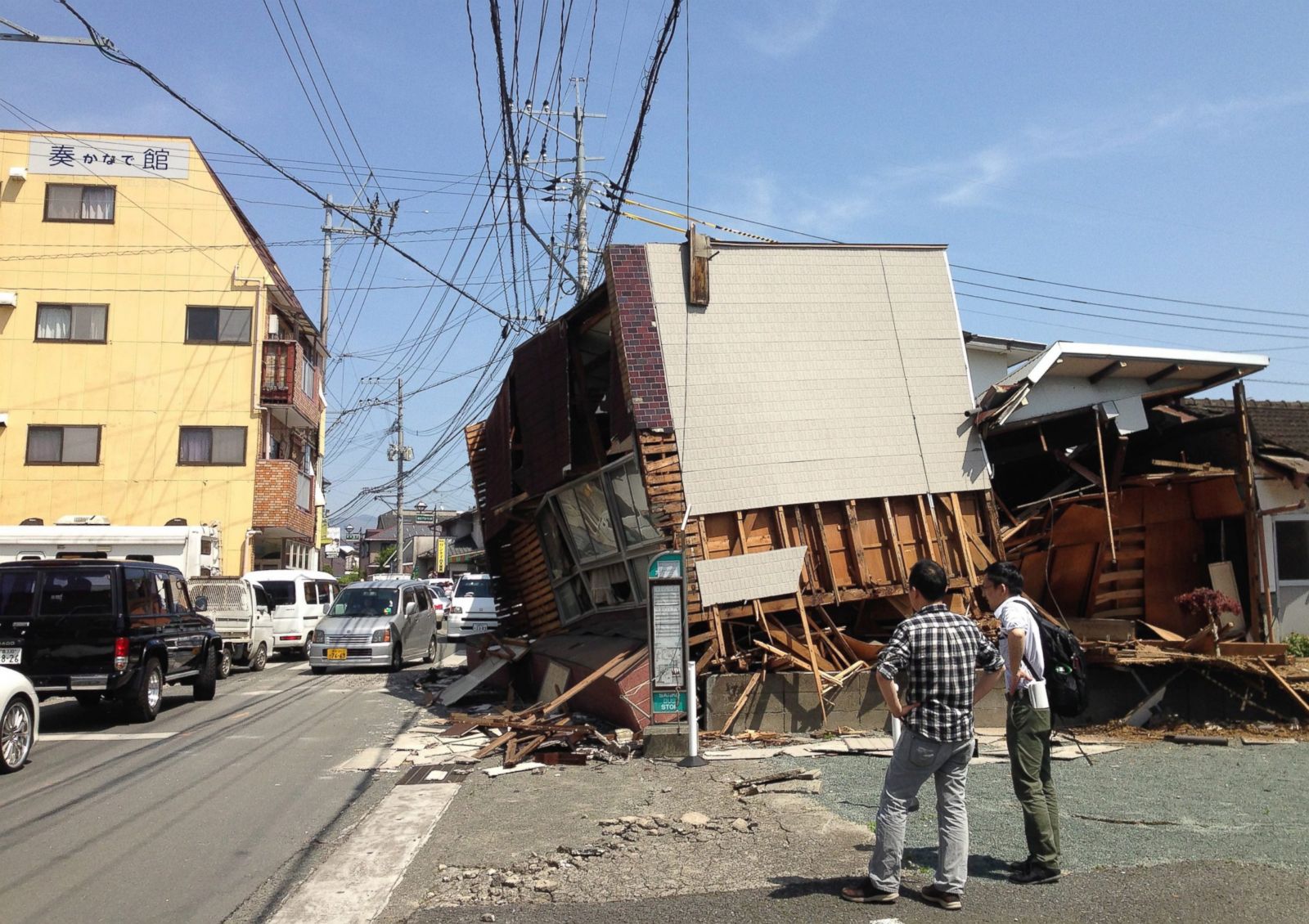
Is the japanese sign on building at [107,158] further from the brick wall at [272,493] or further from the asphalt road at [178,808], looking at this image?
the asphalt road at [178,808]

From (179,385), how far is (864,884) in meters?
32.1

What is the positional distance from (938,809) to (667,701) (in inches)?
203

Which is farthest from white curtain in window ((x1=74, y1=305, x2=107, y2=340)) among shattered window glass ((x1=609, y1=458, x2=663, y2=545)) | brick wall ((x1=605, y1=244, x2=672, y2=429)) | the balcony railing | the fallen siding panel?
the fallen siding panel

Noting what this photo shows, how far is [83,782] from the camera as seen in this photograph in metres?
9.62

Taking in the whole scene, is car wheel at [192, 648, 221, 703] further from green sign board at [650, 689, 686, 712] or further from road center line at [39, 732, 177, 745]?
green sign board at [650, 689, 686, 712]

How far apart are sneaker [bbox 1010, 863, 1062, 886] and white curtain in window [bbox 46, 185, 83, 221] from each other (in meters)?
34.9

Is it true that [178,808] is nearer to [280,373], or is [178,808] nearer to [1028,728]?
[1028,728]

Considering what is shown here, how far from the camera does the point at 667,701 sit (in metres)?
10.5

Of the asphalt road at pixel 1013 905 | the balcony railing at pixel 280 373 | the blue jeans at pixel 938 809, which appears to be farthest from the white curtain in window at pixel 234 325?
the blue jeans at pixel 938 809

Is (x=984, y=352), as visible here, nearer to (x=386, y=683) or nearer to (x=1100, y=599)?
(x=1100, y=599)

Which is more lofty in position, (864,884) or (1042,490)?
(1042,490)

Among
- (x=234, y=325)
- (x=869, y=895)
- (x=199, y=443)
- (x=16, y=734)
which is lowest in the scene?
(x=869, y=895)

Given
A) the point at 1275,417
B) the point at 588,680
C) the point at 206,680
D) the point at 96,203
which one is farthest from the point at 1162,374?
the point at 96,203

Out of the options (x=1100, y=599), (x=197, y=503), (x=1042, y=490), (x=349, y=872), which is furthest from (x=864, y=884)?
(x=197, y=503)
